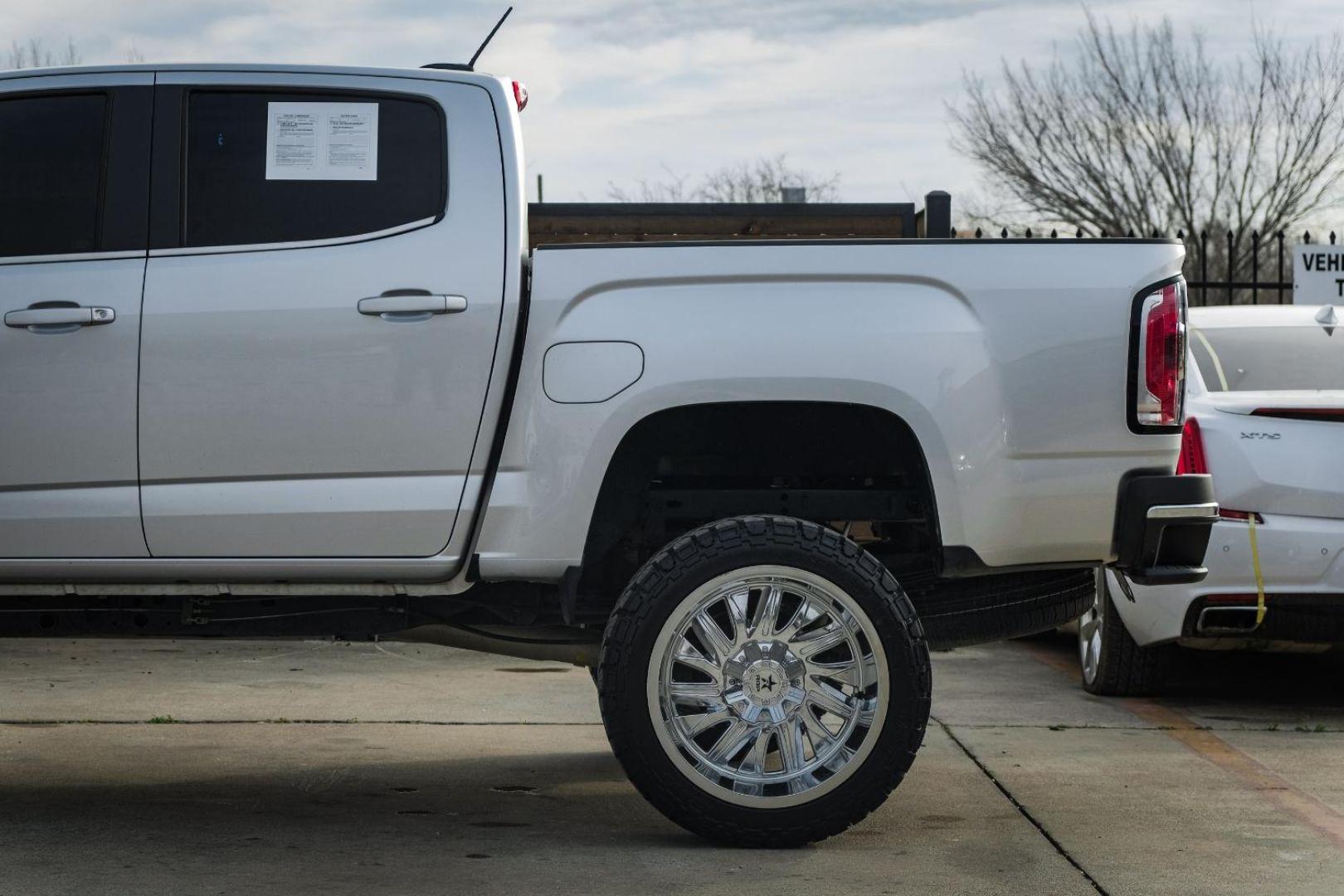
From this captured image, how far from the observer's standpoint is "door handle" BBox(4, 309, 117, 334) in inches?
181

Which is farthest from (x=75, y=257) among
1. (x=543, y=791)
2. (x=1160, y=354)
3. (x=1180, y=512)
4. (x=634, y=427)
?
(x=1180, y=512)

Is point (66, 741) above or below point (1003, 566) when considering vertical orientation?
below

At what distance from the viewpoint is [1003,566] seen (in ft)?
15.4

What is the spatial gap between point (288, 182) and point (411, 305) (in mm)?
535

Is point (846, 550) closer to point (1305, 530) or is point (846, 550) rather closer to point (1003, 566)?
point (1003, 566)

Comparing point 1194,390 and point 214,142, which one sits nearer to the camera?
point 214,142

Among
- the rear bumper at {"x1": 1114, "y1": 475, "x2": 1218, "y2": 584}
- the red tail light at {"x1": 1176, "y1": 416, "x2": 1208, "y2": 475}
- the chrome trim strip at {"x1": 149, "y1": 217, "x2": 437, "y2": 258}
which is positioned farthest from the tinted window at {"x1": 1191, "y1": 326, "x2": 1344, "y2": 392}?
the chrome trim strip at {"x1": 149, "y1": 217, "x2": 437, "y2": 258}

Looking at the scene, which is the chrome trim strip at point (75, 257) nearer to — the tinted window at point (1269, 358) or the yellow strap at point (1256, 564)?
the yellow strap at point (1256, 564)

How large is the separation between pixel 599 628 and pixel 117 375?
4.96 ft

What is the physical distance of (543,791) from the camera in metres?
5.57

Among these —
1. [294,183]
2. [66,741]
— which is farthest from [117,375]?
[66,741]

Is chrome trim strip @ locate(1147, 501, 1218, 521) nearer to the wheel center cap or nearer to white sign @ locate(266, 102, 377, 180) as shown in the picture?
the wheel center cap

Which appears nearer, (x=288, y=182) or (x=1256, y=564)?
(x=288, y=182)

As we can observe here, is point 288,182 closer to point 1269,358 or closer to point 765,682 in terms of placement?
point 765,682
